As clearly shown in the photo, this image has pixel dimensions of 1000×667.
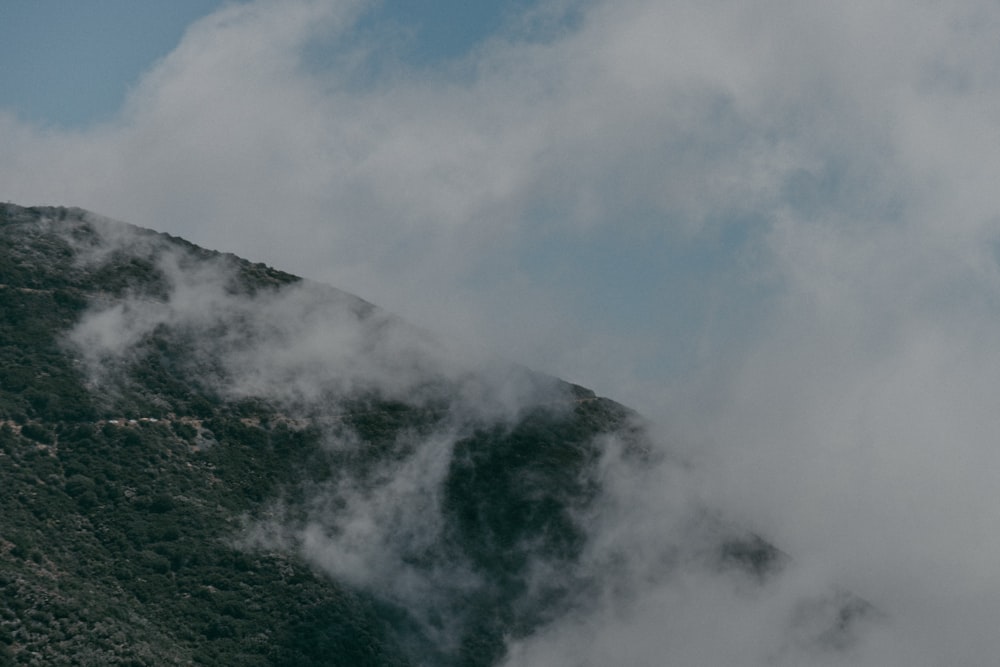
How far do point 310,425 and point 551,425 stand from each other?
35.4m

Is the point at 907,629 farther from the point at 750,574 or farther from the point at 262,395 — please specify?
the point at 262,395

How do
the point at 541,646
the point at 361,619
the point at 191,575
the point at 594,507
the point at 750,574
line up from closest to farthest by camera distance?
the point at 191,575 → the point at 361,619 → the point at 541,646 → the point at 594,507 → the point at 750,574

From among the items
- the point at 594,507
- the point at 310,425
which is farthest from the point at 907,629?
the point at 310,425

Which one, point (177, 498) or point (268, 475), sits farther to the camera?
point (268, 475)

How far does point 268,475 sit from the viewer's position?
4953 inches

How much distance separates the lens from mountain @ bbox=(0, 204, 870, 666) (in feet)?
337

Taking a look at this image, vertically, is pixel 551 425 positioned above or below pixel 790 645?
above

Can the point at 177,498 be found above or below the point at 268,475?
below

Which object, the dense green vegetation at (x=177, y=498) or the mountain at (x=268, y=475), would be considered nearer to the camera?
the dense green vegetation at (x=177, y=498)

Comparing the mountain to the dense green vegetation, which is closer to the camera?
the dense green vegetation

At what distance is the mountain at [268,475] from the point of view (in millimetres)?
102812

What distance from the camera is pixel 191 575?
353 ft

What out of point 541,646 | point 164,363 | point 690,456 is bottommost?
point 541,646

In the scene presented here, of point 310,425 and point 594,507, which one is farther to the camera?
point 594,507
